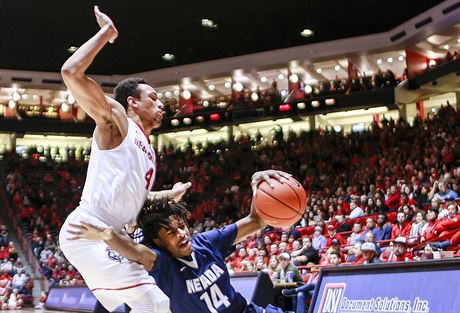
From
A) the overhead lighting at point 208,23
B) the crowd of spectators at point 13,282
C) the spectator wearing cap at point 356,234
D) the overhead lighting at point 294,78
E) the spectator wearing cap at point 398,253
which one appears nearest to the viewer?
the spectator wearing cap at point 398,253

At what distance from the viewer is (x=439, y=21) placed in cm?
2184

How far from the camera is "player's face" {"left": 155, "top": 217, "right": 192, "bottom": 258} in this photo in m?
3.61

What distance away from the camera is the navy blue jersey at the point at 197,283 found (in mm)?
3504

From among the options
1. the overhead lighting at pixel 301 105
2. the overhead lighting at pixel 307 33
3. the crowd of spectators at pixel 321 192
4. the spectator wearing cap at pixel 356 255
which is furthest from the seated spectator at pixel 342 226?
the overhead lighting at pixel 301 105

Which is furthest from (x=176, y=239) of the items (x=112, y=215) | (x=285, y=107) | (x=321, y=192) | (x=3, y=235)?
(x=285, y=107)

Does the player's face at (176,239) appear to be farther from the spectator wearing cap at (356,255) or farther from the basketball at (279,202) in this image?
the spectator wearing cap at (356,255)

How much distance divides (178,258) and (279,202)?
0.64 metres

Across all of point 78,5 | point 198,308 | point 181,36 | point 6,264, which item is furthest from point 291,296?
point 181,36

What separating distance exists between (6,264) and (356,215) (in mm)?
9979

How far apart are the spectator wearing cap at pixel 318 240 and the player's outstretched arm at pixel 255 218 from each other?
9.95 meters

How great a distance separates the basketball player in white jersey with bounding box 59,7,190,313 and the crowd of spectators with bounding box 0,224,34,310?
592 inches

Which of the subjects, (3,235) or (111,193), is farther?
(3,235)

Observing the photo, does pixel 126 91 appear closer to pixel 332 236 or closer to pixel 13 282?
pixel 332 236

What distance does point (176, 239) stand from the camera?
3.63 meters
